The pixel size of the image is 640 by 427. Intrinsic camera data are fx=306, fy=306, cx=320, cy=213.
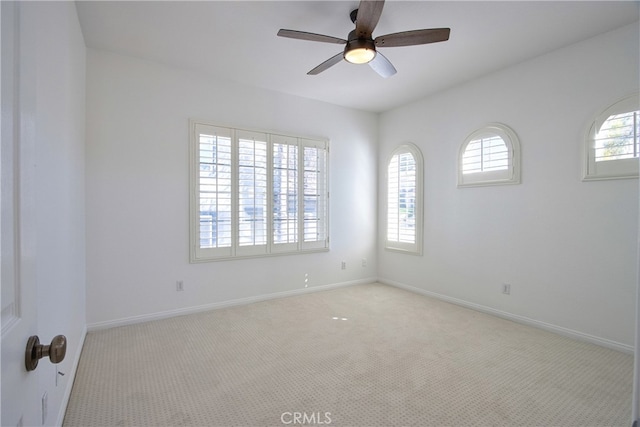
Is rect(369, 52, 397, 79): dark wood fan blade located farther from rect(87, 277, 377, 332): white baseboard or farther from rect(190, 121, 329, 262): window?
rect(87, 277, 377, 332): white baseboard

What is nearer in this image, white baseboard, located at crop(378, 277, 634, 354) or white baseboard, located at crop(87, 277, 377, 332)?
white baseboard, located at crop(378, 277, 634, 354)

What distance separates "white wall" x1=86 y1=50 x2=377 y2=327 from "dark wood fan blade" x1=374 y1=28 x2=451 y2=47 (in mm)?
2141

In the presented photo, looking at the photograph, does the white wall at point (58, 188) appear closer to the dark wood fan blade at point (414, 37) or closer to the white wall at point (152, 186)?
the white wall at point (152, 186)

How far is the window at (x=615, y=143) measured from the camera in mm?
2648

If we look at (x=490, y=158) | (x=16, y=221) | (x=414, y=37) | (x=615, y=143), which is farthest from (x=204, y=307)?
(x=615, y=143)

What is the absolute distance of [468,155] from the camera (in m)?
3.92

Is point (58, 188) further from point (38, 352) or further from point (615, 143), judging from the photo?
point (615, 143)

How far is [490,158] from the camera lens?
12.1ft

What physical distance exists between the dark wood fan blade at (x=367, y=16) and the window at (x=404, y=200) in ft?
8.41

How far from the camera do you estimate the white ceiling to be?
8.07ft

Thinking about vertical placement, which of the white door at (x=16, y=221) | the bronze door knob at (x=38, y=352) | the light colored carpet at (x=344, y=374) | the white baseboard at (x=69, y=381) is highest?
the white door at (x=16, y=221)

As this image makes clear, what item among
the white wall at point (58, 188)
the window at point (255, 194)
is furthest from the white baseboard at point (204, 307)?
the window at point (255, 194)

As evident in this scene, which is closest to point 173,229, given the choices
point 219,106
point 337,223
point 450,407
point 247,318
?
point 247,318

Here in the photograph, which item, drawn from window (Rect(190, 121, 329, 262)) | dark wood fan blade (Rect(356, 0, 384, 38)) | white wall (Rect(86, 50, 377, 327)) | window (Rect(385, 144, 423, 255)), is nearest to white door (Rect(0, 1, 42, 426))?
dark wood fan blade (Rect(356, 0, 384, 38))
